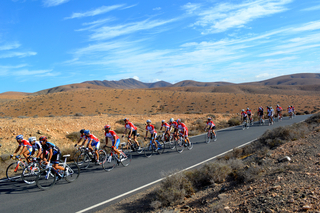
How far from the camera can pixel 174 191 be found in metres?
6.27

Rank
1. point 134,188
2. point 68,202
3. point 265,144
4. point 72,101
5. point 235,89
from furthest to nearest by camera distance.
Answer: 1. point 235,89
2. point 72,101
3. point 265,144
4. point 134,188
5. point 68,202

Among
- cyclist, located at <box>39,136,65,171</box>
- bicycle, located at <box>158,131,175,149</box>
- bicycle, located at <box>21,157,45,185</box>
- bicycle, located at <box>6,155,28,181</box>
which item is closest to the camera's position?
cyclist, located at <box>39,136,65,171</box>

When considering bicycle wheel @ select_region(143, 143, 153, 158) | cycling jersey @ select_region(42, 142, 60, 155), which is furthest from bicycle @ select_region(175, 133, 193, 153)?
cycling jersey @ select_region(42, 142, 60, 155)

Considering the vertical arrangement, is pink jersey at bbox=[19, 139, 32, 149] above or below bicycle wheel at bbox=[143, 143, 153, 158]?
above

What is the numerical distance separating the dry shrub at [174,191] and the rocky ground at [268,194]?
0.20m

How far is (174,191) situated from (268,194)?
103 inches

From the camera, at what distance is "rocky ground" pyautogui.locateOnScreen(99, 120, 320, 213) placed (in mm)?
4113

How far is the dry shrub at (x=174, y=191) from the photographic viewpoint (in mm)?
6172

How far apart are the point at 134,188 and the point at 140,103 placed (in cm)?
5611

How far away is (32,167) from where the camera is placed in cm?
902

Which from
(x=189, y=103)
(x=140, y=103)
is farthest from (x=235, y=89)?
(x=140, y=103)

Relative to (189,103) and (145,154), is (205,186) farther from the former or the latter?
(189,103)

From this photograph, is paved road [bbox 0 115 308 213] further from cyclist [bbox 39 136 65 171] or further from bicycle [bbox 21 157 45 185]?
cyclist [bbox 39 136 65 171]

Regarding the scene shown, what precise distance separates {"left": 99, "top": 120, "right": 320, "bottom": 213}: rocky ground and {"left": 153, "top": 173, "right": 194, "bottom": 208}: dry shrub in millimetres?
200
